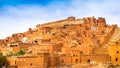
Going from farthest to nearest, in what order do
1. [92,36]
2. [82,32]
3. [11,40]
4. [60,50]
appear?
[11,40], [82,32], [92,36], [60,50]

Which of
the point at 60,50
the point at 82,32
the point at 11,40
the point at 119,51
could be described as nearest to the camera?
the point at 119,51

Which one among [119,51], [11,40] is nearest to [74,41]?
[119,51]

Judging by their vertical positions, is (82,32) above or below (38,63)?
above

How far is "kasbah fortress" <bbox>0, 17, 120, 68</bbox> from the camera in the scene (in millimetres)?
46406

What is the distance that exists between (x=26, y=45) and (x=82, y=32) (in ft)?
27.2

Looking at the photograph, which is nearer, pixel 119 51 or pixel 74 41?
pixel 119 51

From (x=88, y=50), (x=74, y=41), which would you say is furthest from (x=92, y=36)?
(x=88, y=50)

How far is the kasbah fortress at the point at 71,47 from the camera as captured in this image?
46.4 meters

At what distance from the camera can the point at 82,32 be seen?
195 ft

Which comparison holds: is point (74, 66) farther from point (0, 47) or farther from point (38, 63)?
point (0, 47)

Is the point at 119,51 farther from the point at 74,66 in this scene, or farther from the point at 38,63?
the point at 38,63

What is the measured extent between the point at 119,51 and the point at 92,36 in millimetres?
10161

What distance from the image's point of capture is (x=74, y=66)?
153ft

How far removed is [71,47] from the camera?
5041cm
